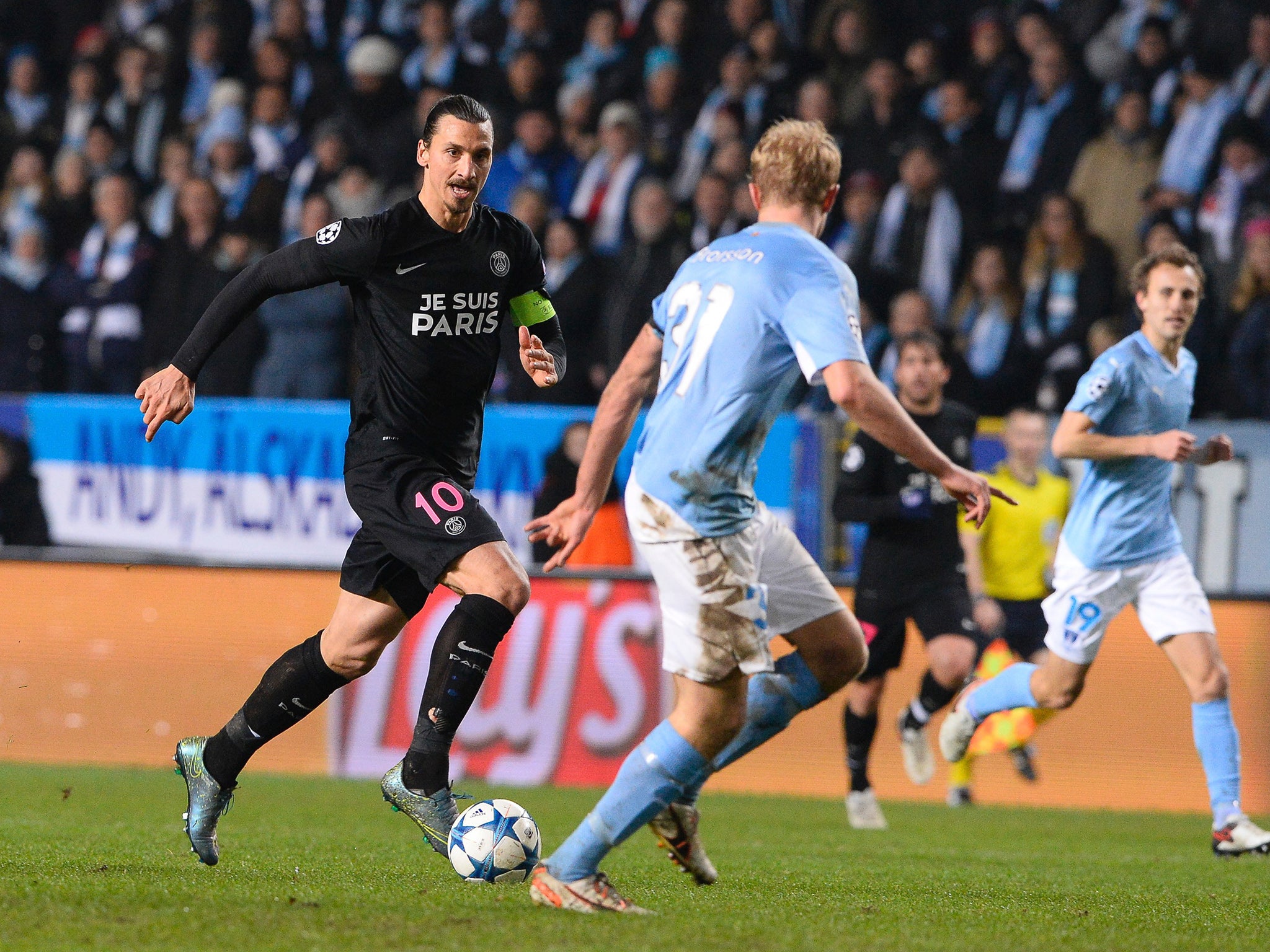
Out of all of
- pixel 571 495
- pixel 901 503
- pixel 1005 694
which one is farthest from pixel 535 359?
pixel 571 495

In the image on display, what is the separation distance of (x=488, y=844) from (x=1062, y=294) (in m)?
7.41

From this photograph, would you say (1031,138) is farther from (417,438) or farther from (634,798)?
(634,798)

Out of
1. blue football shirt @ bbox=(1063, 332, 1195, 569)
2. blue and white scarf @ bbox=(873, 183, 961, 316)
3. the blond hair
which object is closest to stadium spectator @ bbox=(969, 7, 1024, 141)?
blue and white scarf @ bbox=(873, 183, 961, 316)

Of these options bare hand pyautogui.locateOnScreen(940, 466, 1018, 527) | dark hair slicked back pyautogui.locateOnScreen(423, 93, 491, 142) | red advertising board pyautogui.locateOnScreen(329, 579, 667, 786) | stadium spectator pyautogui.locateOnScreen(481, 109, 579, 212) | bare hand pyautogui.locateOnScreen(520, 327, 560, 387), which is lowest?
red advertising board pyautogui.locateOnScreen(329, 579, 667, 786)

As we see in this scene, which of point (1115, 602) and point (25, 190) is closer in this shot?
point (1115, 602)

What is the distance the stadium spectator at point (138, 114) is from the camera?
15.2 m

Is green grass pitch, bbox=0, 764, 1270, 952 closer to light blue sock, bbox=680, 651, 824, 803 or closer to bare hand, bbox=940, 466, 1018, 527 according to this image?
light blue sock, bbox=680, 651, 824, 803

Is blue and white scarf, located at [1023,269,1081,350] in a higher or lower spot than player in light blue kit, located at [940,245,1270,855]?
higher

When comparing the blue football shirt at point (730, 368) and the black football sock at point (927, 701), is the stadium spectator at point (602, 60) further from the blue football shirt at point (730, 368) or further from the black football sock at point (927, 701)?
the blue football shirt at point (730, 368)

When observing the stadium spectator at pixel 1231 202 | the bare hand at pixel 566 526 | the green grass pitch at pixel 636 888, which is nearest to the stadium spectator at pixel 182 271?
the green grass pitch at pixel 636 888

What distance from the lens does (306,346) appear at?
12.3m

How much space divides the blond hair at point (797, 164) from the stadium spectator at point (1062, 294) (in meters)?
6.82

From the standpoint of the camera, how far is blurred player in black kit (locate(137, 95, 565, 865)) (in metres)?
5.29

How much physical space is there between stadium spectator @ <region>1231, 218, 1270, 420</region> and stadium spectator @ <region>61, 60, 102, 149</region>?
32.4 feet
